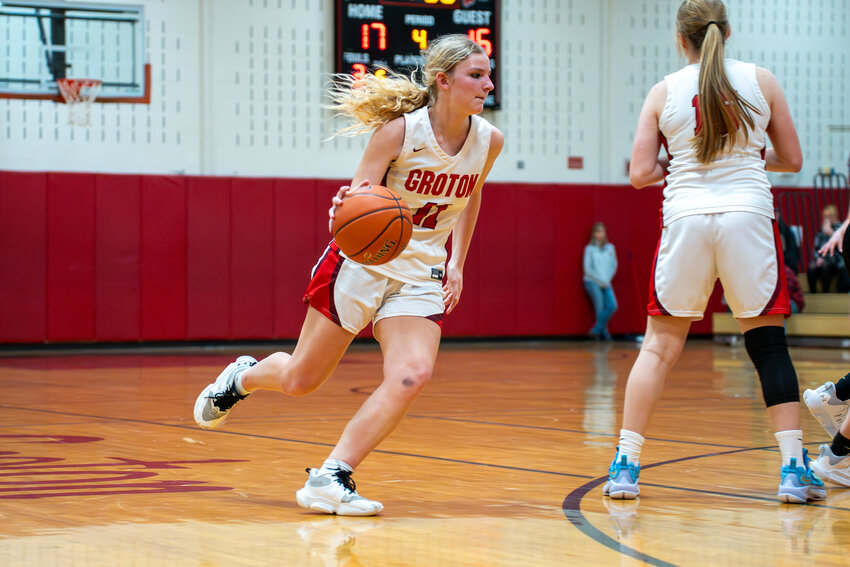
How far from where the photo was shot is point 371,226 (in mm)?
3422

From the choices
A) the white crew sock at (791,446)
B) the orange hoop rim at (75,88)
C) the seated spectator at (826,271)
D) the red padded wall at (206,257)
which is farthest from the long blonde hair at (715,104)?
the seated spectator at (826,271)

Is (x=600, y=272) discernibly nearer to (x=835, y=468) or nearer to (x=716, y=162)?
(x=835, y=468)

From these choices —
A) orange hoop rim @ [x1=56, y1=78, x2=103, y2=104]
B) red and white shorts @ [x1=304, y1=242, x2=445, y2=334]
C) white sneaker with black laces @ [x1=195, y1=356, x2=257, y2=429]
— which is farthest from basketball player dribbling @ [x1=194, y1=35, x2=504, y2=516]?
orange hoop rim @ [x1=56, y1=78, x2=103, y2=104]

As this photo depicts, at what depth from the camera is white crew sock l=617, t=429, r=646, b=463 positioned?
375cm

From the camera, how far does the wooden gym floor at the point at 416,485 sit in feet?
9.67

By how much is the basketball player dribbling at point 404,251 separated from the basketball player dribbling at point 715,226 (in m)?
0.62

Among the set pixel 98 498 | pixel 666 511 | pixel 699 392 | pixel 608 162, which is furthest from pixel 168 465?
pixel 608 162

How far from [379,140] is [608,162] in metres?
12.6

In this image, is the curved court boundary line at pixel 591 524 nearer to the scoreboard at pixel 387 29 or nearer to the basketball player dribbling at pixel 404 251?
the basketball player dribbling at pixel 404 251

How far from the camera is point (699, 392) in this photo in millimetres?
7914

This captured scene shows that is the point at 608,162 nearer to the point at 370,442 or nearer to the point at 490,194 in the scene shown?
the point at 490,194

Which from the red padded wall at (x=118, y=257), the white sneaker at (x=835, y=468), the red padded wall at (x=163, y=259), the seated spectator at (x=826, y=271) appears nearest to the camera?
the white sneaker at (x=835, y=468)

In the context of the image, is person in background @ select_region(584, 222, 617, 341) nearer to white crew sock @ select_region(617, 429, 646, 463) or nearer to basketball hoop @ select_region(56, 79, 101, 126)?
basketball hoop @ select_region(56, 79, 101, 126)

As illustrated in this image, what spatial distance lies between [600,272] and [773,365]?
11513mm
